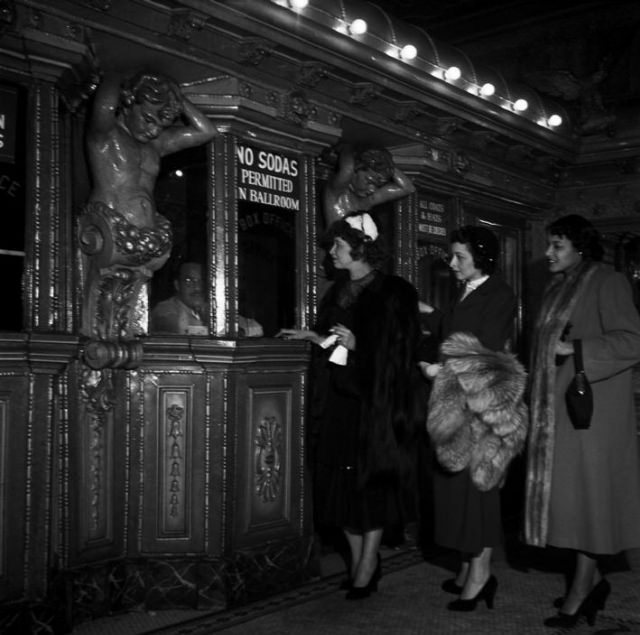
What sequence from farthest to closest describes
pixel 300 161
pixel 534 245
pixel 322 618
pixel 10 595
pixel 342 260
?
pixel 534 245, pixel 300 161, pixel 342 260, pixel 322 618, pixel 10 595

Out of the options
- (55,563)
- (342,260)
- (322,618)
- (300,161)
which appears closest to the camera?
(55,563)

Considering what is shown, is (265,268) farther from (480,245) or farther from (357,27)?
(357,27)

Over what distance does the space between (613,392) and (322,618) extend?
69.6 inches

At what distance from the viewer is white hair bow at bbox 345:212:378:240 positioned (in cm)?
460

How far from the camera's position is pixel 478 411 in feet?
12.7

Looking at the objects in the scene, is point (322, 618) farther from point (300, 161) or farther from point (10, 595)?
point (300, 161)

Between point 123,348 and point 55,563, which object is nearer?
point 55,563

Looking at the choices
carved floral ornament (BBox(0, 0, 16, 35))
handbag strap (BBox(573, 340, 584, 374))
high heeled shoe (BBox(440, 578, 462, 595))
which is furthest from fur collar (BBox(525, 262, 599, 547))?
carved floral ornament (BBox(0, 0, 16, 35))

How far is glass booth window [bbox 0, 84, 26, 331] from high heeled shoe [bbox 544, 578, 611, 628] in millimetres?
2792

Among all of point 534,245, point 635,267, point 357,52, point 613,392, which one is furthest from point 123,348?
point 635,267

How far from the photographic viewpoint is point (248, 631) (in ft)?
12.5

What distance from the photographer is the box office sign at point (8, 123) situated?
3.52m

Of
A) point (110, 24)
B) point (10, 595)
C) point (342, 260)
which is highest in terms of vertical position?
point (110, 24)

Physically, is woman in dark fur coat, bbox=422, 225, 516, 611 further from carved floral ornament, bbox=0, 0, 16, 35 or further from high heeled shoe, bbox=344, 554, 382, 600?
carved floral ornament, bbox=0, 0, 16, 35
